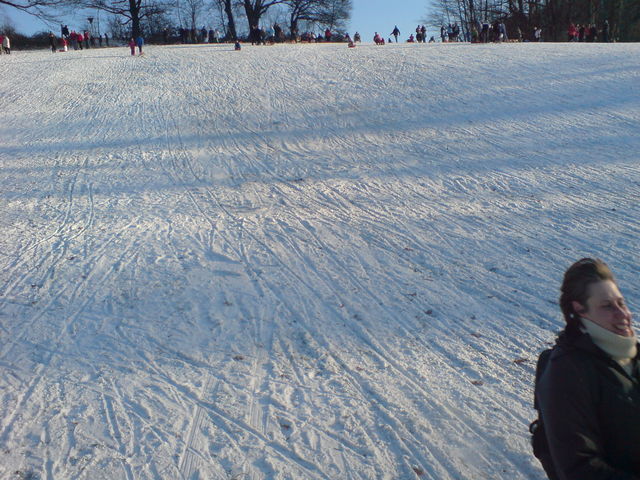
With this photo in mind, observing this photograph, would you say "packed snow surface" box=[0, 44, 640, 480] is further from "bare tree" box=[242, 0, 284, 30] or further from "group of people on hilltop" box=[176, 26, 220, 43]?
"bare tree" box=[242, 0, 284, 30]

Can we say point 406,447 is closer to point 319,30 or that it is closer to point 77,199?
point 77,199

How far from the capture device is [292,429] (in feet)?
14.3

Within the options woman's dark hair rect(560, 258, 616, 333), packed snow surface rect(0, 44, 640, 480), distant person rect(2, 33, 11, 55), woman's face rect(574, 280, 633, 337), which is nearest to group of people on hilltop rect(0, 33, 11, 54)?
distant person rect(2, 33, 11, 55)

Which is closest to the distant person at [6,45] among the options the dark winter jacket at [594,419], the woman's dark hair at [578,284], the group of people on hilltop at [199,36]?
the group of people on hilltop at [199,36]

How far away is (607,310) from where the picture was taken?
85.3 inches

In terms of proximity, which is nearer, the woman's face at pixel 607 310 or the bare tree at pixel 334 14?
the woman's face at pixel 607 310

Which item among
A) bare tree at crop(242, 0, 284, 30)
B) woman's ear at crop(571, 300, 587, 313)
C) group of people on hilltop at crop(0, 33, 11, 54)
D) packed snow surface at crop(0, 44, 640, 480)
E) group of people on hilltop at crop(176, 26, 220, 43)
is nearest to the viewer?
woman's ear at crop(571, 300, 587, 313)

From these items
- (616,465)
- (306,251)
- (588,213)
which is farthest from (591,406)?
(588,213)

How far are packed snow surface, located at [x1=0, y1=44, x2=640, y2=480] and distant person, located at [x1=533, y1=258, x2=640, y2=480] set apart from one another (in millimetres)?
1883

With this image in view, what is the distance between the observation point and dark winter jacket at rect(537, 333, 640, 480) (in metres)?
2.05

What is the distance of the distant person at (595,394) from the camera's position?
2.06m

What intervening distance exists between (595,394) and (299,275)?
5114mm

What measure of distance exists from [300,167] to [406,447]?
7.91 metres

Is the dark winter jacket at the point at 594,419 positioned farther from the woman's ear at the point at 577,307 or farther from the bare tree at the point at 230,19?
the bare tree at the point at 230,19
